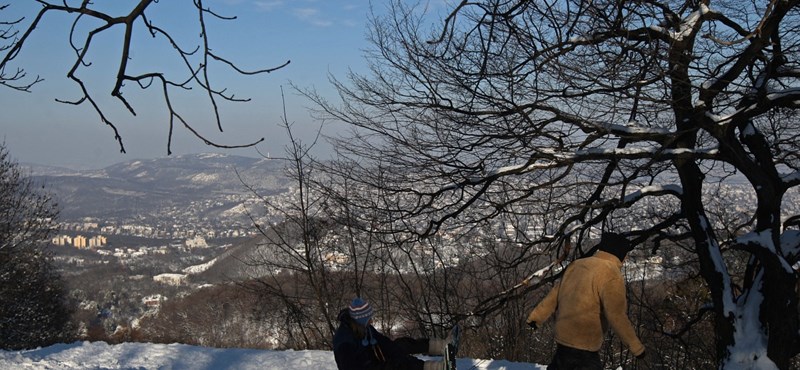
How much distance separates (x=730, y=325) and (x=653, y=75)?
3.26m

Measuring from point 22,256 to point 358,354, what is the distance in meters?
26.6

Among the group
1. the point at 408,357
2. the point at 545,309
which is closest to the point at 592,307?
the point at 545,309

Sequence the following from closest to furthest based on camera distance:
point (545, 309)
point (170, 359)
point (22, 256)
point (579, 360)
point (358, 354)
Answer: point (358, 354)
point (579, 360)
point (545, 309)
point (170, 359)
point (22, 256)

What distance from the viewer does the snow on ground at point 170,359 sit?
8398 millimetres

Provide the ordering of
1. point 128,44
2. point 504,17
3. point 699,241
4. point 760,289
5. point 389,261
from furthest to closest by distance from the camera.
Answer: point 389,261, point 699,241, point 760,289, point 504,17, point 128,44

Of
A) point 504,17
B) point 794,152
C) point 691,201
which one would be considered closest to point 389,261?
point 691,201

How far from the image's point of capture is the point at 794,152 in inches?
327

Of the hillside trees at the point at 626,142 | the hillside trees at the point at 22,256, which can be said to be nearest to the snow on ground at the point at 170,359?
the hillside trees at the point at 626,142

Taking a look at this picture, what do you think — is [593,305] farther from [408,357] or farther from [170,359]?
[170,359]

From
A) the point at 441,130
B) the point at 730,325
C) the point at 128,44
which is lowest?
the point at 730,325

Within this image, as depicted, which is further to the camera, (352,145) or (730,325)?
(352,145)

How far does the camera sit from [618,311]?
485 centimetres

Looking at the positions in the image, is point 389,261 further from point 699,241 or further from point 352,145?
point 699,241

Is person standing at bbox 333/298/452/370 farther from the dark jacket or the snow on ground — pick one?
the snow on ground
